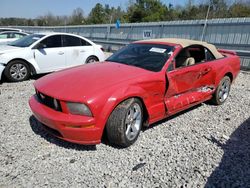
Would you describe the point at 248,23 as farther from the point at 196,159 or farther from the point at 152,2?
the point at 152,2

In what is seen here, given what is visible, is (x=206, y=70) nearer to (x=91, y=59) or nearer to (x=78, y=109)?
(x=78, y=109)

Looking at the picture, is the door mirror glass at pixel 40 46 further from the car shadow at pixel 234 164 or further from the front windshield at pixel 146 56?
the car shadow at pixel 234 164

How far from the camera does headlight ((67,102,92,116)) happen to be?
310cm

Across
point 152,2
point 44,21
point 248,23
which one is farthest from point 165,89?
point 44,21

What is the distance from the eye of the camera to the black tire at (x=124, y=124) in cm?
326

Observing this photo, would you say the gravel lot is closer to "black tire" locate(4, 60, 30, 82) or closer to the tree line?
"black tire" locate(4, 60, 30, 82)

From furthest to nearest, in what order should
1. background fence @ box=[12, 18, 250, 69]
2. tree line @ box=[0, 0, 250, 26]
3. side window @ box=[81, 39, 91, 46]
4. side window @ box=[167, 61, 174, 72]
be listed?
tree line @ box=[0, 0, 250, 26], background fence @ box=[12, 18, 250, 69], side window @ box=[81, 39, 91, 46], side window @ box=[167, 61, 174, 72]

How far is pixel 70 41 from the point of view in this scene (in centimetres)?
812

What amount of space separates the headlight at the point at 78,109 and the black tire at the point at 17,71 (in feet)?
15.3

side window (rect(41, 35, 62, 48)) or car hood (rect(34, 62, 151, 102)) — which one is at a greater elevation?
side window (rect(41, 35, 62, 48))

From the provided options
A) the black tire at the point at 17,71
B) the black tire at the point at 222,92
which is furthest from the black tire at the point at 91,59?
the black tire at the point at 222,92

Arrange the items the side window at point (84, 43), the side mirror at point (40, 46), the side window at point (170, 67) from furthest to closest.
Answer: the side window at point (84, 43) < the side mirror at point (40, 46) < the side window at point (170, 67)

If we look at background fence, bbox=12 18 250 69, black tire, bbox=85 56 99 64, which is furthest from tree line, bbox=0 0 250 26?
black tire, bbox=85 56 99 64

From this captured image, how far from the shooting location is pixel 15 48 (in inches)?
281
